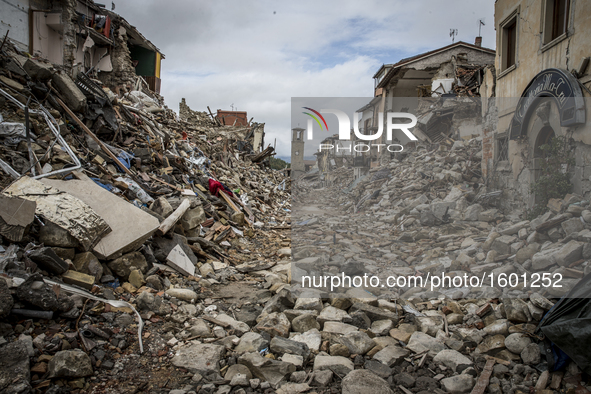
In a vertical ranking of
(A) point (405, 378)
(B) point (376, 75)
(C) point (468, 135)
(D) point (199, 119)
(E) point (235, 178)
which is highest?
(B) point (376, 75)

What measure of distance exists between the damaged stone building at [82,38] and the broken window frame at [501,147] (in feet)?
36.8

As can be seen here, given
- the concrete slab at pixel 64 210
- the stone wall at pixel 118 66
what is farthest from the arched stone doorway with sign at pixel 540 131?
the stone wall at pixel 118 66

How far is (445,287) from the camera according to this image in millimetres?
4992

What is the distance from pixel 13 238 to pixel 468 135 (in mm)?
12023

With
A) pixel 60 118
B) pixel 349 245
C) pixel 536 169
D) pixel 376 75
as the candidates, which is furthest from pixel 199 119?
pixel 536 169

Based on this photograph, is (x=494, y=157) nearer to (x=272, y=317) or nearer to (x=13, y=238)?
(x=272, y=317)

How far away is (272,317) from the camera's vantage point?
157 inches

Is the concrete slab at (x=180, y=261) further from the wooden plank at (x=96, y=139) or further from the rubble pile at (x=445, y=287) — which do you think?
the wooden plank at (x=96, y=139)

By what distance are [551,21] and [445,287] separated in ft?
17.8

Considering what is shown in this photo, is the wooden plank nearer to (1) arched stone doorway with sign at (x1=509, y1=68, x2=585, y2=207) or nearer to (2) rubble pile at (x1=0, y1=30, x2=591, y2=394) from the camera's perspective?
(2) rubble pile at (x1=0, y1=30, x2=591, y2=394)

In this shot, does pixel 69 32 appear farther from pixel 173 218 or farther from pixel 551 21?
pixel 551 21

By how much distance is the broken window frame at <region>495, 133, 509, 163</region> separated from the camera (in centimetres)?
802

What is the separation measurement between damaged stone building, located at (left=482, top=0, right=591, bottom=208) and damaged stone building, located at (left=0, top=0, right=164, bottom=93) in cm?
1110

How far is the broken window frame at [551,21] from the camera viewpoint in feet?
20.3
